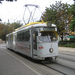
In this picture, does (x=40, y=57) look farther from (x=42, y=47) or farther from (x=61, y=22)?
(x=61, y=22)

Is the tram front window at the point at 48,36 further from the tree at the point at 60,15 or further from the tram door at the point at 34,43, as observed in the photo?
the tree at the point at 60,15

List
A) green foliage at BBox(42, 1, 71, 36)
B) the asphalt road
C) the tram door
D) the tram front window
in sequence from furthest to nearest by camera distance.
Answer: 1. green foliage at BBox(42, 1, 71, 36)
2. the tram door
3. the tram front window
4. the asphalt road

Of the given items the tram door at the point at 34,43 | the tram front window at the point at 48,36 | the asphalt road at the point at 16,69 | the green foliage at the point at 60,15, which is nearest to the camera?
the asphalt road at the point at 16,69

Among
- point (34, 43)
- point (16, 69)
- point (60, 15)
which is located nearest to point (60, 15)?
point (60, 15)

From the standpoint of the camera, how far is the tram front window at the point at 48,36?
8750 millimetres

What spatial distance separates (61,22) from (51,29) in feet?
68.0

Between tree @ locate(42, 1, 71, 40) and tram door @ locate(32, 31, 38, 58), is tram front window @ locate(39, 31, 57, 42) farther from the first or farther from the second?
tree @ locate(42, 1, 71, 40)

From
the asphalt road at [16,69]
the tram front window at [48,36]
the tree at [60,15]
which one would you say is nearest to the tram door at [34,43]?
the tram front window at [48,36]

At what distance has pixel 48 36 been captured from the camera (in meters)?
8.88

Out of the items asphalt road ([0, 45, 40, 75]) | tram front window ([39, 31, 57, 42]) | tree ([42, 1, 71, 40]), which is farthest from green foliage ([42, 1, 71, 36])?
asphalt road ([0, 45, 40, 75])

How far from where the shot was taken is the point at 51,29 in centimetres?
908

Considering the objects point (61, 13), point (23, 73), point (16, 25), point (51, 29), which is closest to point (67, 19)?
point (61, 13)

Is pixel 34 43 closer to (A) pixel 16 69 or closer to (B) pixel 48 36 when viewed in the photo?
(B) pixel 48 36

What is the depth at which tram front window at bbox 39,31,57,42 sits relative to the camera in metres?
8.75
